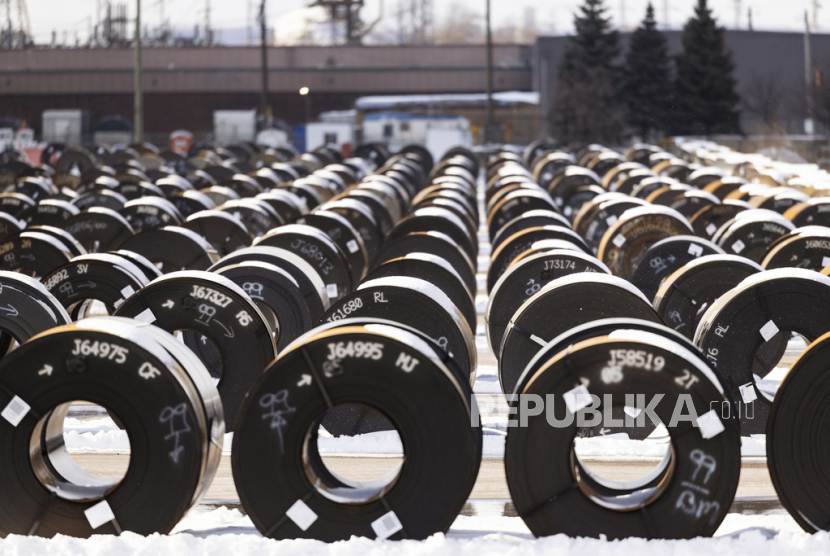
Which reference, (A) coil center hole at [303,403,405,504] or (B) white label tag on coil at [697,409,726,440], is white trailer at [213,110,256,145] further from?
(B) white label tag on coil at [697,409,726,440]

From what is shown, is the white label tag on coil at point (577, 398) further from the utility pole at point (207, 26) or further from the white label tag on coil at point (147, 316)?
the utility pole at point (207, 26)

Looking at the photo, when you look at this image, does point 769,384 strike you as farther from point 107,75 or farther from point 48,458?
point 107,75

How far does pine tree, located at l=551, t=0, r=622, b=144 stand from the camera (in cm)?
6744

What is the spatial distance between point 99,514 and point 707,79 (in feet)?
214

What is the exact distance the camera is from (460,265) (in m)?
14.2

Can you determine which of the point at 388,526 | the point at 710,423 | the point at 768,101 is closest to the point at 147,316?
the point at 388,526

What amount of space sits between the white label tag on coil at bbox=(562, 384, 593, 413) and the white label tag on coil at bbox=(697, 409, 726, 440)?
0.69m

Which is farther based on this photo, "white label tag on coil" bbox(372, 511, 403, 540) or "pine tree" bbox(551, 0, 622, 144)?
"pine tree" bbox(551, 0, 622, 144)

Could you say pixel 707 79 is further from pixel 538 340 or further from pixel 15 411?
pixel 15 411

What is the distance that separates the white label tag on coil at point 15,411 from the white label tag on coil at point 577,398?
3437mm

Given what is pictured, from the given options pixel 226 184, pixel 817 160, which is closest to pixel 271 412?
pixel 226 184

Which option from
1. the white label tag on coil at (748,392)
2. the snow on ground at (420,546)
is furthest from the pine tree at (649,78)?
the snow on ground at (420,546)

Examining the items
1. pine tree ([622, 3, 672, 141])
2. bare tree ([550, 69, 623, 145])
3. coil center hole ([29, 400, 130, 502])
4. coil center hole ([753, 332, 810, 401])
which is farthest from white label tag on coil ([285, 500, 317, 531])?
pine tree ([622, 3, 672, 141])

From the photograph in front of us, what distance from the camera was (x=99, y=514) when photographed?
6.92 m
